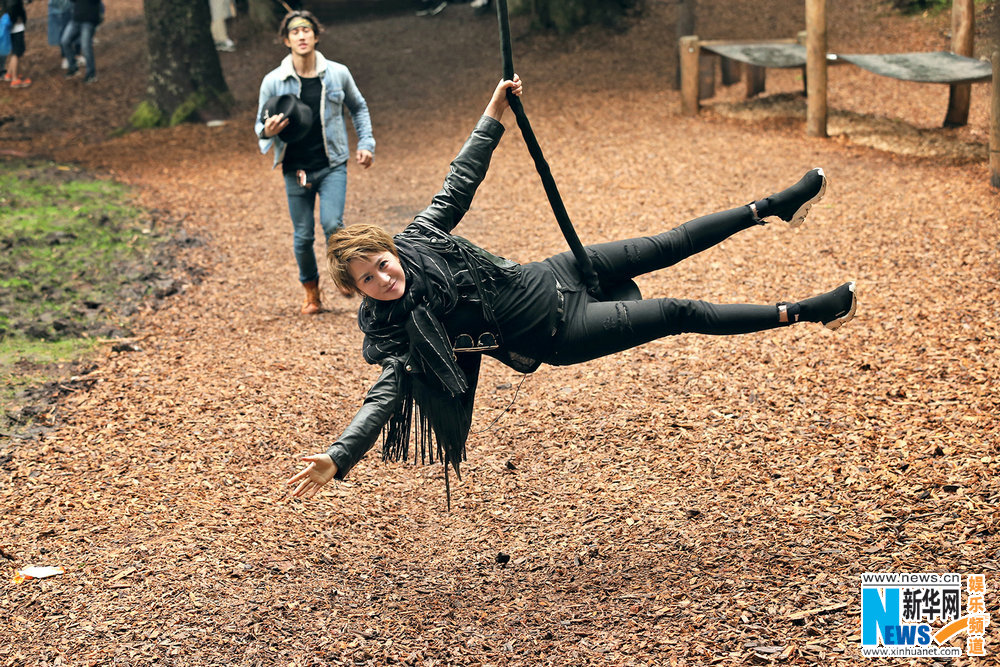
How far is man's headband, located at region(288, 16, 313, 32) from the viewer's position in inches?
253

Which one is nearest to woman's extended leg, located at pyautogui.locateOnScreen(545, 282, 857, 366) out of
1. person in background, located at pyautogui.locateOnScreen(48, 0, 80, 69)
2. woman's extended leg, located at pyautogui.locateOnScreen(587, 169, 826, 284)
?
woman's extended leg, located at pyautogui.locateOnScreen(587, 169, 826, 284)

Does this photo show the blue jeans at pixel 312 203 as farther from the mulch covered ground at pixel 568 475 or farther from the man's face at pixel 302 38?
the man's face at pixel 302 38

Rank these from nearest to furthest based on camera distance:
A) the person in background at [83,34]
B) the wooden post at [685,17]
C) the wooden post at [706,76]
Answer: the wooden post at [706,76] < the wooden post at [685,17] < the person in background at [83,34]

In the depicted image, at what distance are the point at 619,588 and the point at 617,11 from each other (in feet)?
48.2

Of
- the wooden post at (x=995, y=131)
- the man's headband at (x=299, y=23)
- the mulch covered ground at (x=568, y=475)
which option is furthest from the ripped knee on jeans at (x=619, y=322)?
the wooden post at (x=995, y=131)

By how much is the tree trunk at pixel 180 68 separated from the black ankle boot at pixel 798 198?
11.7 meters

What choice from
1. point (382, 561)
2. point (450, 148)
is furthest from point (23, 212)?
point (382, 561)

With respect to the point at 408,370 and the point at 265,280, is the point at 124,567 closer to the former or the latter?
the point at 408,370

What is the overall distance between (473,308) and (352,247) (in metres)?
0.65

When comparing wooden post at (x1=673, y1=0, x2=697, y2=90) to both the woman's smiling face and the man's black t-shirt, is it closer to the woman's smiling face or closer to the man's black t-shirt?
the man's black t-shirt

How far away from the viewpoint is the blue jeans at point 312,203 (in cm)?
684

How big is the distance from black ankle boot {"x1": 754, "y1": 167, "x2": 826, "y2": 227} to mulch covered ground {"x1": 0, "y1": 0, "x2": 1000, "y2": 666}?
1261 millimetres

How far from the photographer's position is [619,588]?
4.11 m

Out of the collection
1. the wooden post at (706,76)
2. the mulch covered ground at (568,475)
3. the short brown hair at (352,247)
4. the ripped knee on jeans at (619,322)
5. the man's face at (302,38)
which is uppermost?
the man's face at (302,38)
